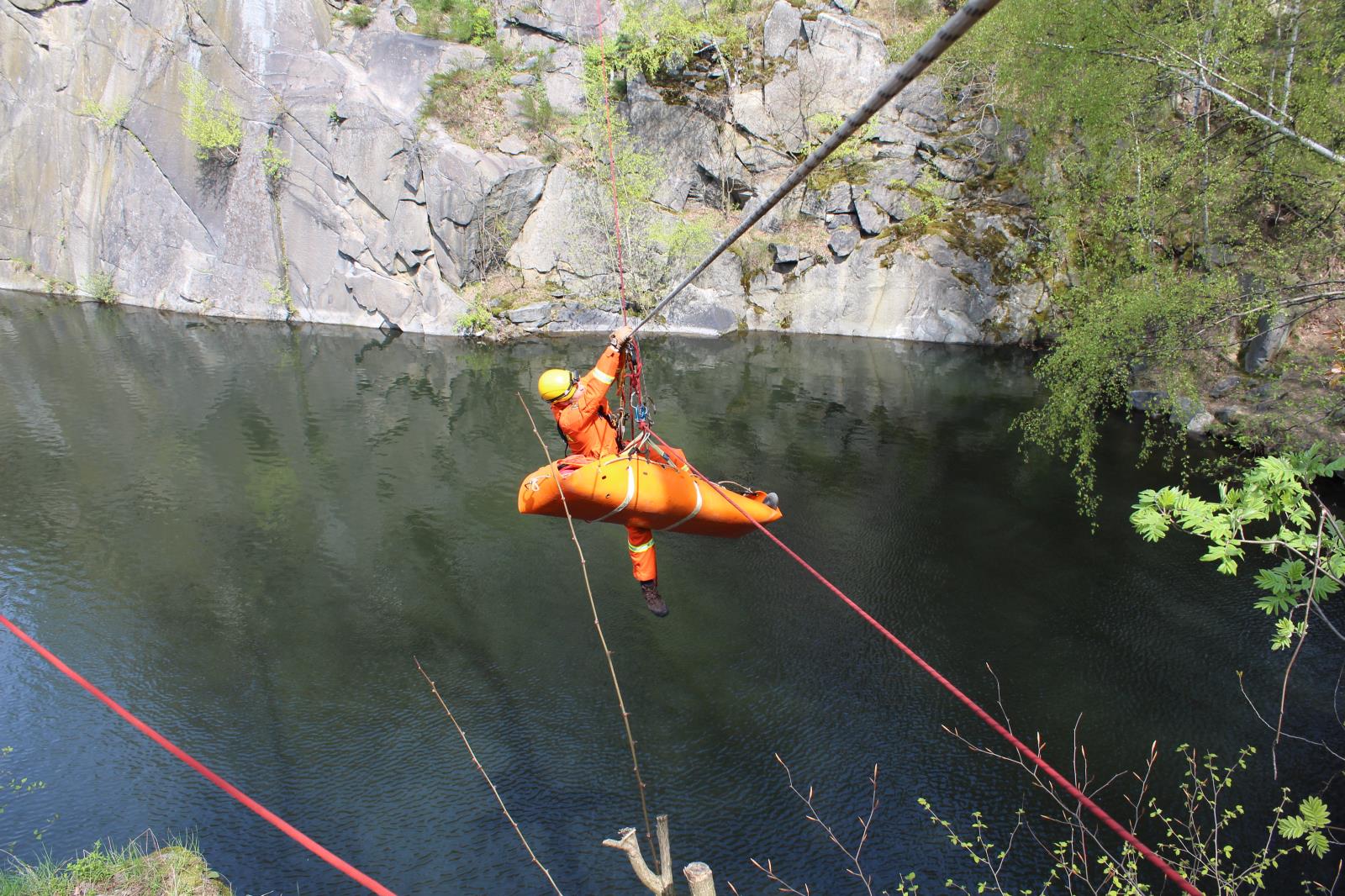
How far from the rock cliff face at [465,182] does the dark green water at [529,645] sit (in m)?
7.97

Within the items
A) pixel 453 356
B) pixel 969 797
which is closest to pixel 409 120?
pixel 453 356

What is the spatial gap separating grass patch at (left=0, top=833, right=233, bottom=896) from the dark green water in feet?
1.05

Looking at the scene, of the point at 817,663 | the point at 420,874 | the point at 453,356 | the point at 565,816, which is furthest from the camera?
the point at 453,356

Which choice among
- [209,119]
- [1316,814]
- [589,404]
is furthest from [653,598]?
[209,119]

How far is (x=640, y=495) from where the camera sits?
440 centimetres

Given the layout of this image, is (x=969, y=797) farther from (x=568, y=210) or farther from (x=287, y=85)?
(x=287, y=85)

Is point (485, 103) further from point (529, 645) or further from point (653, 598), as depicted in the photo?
point (653, 598)

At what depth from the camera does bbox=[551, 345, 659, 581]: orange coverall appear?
4.25 m

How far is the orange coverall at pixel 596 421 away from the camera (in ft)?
13.9

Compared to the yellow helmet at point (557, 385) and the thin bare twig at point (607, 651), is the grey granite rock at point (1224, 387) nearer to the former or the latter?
the thin bare twig at point (607, 651)

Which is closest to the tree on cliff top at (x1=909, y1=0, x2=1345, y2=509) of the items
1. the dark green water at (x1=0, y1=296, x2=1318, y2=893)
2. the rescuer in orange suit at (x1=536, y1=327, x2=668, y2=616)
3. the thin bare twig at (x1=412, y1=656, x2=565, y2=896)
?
the dark green water at (x1=0, y1=296, x2=1318, y2=893)

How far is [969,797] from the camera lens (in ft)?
18.3

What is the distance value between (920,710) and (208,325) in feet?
66.7

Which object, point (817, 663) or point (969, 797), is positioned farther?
point (817, 663)
